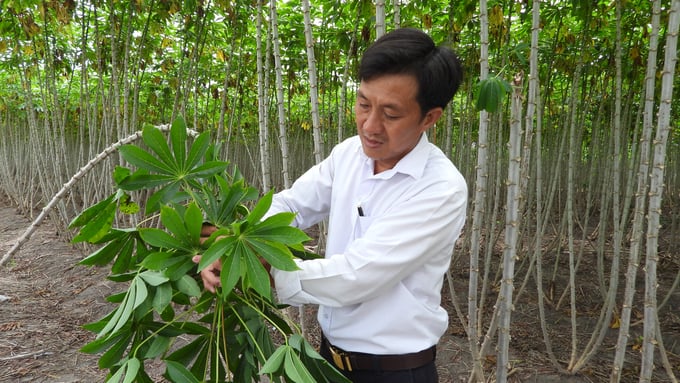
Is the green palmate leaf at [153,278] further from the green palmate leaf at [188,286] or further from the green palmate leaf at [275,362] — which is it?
the green palmate leaf at [275,362]

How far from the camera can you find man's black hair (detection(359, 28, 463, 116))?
2.67ft

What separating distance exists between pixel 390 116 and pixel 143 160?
0.51 m

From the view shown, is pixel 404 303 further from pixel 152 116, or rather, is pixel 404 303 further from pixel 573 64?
pixel 152 116

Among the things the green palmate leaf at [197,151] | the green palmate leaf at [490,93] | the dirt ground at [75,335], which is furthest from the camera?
the dirt ground at [75,335]

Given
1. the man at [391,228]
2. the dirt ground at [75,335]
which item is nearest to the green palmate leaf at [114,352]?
the man at [391,228]

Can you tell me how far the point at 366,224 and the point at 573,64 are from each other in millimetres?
3303

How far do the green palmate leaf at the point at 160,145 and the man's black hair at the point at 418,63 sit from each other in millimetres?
427

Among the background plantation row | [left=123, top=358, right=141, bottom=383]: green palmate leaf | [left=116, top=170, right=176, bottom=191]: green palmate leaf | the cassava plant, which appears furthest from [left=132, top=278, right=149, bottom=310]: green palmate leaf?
the background plantation row

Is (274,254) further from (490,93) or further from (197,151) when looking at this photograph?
(490,93)

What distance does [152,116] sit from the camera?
8383mm

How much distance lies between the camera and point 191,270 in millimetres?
878

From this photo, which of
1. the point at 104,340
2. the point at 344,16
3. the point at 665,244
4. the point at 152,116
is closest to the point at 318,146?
the point at 104,340

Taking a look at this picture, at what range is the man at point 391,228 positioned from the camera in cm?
81

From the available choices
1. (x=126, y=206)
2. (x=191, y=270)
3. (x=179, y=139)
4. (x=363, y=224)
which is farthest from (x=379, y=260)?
(x=126, y=206)
